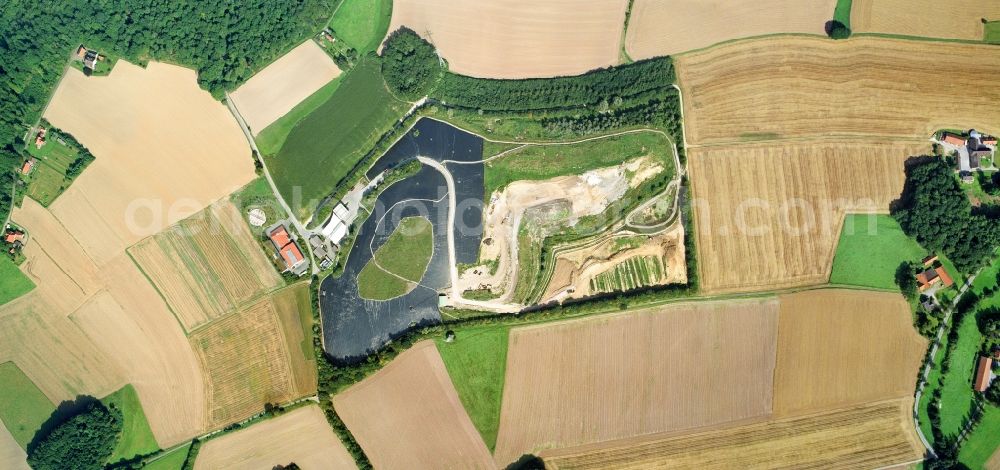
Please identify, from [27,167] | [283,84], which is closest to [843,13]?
[283,84]

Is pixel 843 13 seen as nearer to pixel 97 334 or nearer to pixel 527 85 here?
pixel 527 85

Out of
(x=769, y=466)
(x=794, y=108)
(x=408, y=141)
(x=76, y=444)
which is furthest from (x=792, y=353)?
(x=76, y=444)

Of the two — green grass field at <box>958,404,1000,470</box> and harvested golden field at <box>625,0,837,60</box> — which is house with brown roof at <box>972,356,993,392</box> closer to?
green grass field at <box>958,404,1000,470</box>

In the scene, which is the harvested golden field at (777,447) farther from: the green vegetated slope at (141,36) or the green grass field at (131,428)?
the green vegetated slope at (141,36)

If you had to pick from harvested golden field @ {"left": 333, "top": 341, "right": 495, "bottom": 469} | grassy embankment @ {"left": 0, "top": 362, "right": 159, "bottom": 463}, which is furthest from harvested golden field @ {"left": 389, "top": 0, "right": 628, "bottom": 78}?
grassy embankment @ {"left": 0, "top": 362, "right": 159, "bottom": 463}

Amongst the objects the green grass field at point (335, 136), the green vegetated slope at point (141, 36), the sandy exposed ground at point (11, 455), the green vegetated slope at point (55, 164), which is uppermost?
the green vegetated slope at point (141, 36)

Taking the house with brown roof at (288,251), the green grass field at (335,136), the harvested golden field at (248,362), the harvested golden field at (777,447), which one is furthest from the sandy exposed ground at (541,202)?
the harvested golden field at (777,447)

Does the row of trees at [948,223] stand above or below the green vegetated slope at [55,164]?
below
